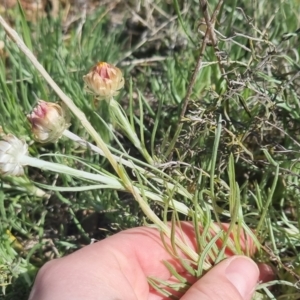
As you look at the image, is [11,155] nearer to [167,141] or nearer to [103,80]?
[103,80]

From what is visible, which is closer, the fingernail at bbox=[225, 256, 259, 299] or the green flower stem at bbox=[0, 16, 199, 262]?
the green flower stem at bbox=[0, 16, 199, 262]

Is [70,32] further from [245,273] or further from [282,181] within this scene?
[245,273]

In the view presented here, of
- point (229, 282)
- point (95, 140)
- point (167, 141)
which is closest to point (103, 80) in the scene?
point (95, 140)

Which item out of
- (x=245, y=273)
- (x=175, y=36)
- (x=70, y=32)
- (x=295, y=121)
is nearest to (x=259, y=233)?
(x=245, y=273)

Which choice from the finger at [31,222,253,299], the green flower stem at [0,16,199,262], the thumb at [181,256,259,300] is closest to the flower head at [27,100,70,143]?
the green flower stem at [0,16,199,262]

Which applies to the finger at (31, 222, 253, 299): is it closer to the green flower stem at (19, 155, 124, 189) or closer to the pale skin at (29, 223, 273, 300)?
the pale skin at (29, 223, 273, 300)

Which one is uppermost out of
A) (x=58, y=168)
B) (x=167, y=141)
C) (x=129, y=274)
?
(x=58, y=168)
